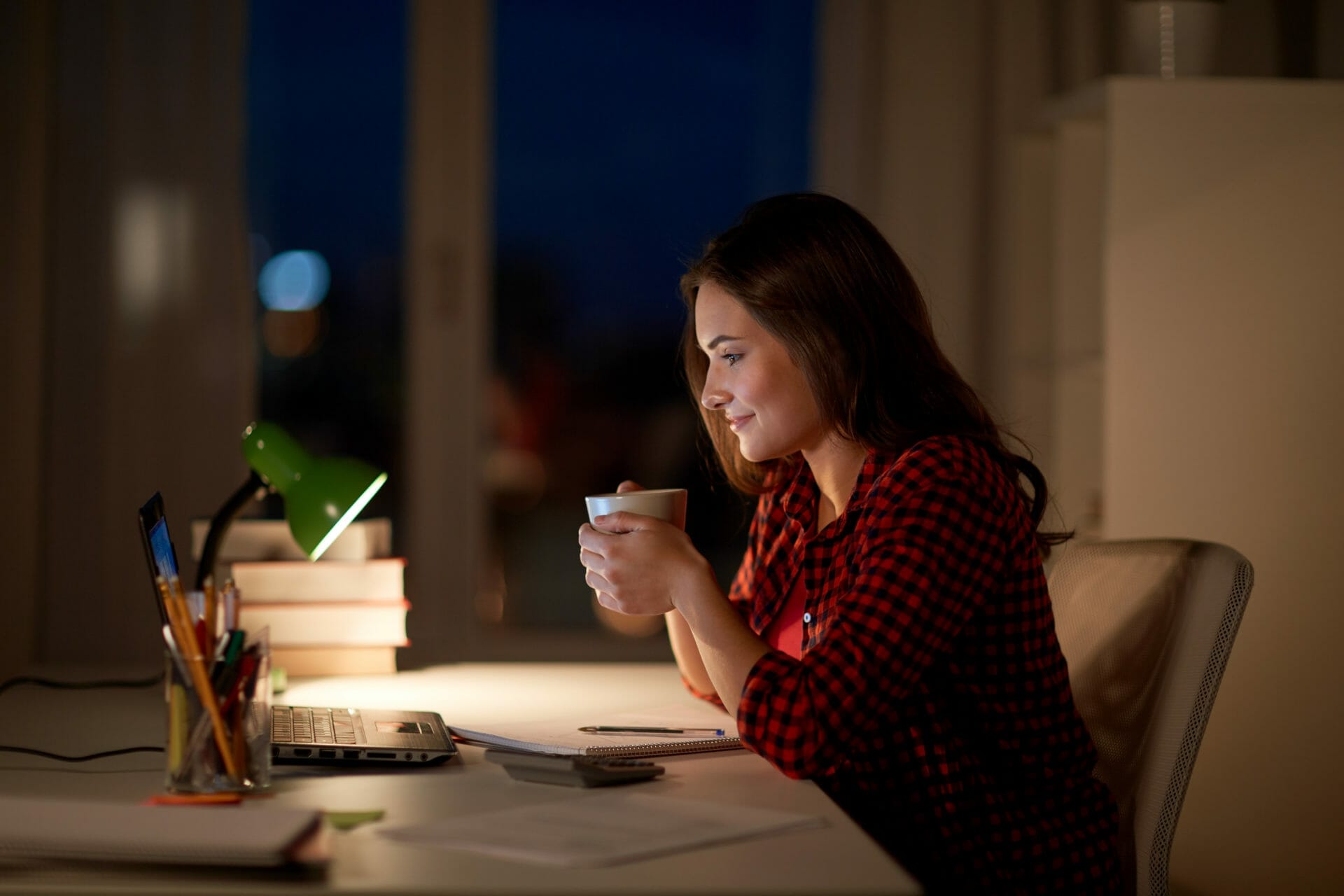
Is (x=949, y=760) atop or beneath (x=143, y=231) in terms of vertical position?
beneath

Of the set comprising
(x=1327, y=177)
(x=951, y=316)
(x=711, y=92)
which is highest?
(x=711, y=92)

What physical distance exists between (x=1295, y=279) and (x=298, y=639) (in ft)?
6.34

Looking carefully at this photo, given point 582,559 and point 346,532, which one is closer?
point 582,559

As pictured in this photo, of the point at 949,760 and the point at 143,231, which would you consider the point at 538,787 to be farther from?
the point at 143,231

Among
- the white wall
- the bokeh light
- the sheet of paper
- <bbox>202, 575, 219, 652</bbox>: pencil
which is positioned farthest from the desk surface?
the bokeh light

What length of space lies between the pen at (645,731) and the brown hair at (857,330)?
0.34 meters

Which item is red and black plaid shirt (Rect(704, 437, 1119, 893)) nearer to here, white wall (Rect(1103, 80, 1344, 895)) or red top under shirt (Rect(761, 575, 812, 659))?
red top under shirt (Rect(761, 575, 812, 659))

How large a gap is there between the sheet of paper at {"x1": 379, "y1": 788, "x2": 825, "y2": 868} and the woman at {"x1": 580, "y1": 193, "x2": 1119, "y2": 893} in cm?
15

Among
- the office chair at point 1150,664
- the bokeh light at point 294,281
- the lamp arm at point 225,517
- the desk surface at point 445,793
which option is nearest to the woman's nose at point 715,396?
the desk surface at point 445,793

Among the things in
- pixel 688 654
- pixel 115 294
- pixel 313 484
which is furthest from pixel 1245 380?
pixel 115 294

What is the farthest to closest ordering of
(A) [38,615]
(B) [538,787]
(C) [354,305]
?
(C) [354,305]
(A) [38,615]
(B) [538,787]

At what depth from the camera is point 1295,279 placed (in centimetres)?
257

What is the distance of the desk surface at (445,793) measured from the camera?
0.84 meters

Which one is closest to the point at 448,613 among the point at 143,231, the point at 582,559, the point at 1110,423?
the point at 143,231
